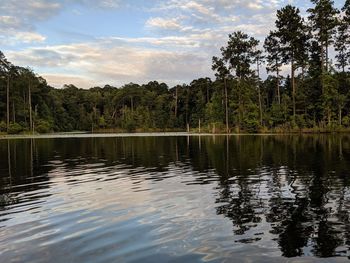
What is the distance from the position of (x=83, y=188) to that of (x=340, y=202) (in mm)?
10545

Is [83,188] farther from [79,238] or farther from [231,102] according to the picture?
[231,102]

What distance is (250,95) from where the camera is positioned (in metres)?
89.9

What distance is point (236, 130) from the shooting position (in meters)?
86.5

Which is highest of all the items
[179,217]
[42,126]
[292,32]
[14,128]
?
[292,32]

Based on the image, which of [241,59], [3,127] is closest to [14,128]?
[3,127]

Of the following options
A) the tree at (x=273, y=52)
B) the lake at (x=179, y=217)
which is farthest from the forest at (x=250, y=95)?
the lake at (x=179, y=217)

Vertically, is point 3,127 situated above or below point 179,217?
above

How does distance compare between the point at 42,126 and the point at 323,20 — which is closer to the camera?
the point at 323,20

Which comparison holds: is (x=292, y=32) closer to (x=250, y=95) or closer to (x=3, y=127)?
(x=250, y=95)

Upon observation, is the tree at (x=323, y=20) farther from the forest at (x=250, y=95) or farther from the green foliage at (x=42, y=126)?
the green foliage at (x=42, y=126)

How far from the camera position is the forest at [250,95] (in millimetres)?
72688

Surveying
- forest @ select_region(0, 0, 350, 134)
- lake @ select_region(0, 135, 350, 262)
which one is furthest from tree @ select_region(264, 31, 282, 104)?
lake @ select_region(0, 135, 350, 262)

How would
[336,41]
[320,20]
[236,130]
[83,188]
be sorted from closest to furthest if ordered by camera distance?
[83,188]
[320,20]
[336,41]
[236,130]

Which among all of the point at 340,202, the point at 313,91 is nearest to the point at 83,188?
the point at 340,202
